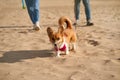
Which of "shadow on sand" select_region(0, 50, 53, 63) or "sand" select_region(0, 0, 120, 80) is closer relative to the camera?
"sand" select_region(0, 0, 120, 80)

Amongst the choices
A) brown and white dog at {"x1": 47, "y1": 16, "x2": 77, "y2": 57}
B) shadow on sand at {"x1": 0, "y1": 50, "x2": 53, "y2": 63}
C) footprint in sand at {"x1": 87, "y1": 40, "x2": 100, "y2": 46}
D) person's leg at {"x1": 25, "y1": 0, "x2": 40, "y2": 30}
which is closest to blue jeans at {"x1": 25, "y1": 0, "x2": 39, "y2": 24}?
person's leg at {"x1": 25, "y1": 0, "x2": 40, "y2": 30}

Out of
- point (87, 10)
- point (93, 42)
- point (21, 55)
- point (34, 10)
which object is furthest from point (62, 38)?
point (87, 10)

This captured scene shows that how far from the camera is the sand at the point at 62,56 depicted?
5406 millimetres

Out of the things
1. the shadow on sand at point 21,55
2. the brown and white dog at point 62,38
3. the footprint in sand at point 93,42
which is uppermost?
the brown and white dog at point 62,38

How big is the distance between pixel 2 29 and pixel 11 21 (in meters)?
1.36

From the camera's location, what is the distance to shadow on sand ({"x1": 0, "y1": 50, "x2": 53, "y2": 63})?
6357 millimetres

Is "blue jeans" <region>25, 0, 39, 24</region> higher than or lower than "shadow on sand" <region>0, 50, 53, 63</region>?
higher

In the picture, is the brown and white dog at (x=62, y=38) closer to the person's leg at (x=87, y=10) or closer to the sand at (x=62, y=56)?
the sand at (x=62, y=56)

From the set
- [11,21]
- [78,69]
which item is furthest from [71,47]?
[11,21]

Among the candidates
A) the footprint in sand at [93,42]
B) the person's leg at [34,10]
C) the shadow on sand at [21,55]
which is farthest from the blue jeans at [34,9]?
the shadow on sand at [21,55]

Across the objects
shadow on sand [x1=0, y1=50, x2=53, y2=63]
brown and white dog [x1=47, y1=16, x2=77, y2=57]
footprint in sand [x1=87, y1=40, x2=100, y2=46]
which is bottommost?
footprint in sand [x1=87, y1=40, x2=100, y2=46]

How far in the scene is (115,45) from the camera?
7012 mm

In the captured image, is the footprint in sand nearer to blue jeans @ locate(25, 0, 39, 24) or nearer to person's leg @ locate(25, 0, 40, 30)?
person's leg @ locate(25, 0, 40, 30)

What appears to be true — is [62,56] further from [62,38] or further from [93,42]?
[93,42]
